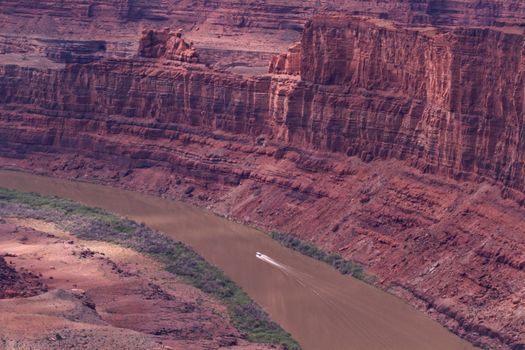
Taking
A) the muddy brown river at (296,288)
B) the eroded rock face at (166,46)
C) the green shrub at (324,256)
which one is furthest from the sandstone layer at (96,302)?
the eroded rock face at (166,46)

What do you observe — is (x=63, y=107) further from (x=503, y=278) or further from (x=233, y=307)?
(x=503, y=278)

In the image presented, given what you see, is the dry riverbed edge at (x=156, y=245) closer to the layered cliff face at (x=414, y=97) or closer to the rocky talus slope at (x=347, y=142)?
the rocky talus slope at (x=347, y=142)

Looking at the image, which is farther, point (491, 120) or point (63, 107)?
point (63, 107)

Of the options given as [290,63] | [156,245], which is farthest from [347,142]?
[156,245]

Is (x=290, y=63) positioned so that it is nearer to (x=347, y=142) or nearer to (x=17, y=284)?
(x=347, y=142)

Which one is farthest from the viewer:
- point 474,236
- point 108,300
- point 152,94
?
point 152,94

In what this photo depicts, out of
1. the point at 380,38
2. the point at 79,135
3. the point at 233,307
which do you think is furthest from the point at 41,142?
the point at 233,307
